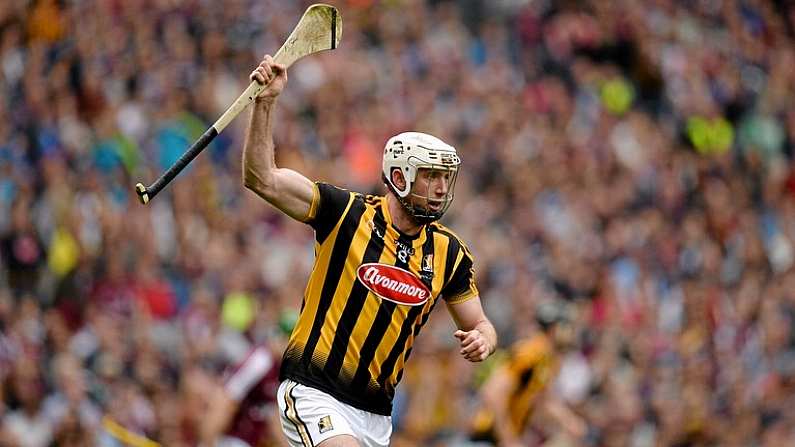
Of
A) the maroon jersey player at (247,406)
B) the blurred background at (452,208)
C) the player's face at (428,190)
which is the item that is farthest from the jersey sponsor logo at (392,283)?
the maroon jersey player at (247,406)

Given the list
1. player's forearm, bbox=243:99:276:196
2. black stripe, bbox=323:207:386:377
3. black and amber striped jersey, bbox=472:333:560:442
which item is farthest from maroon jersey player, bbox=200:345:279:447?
player's forearm, bbox=243:99:276:196

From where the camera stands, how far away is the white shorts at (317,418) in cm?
688

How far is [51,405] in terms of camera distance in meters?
11.4

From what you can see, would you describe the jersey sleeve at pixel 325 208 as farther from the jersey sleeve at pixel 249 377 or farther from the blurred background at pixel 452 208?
the jersey sleeve at pixel 249 377

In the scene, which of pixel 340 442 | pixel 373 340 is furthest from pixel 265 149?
pixel 340 442

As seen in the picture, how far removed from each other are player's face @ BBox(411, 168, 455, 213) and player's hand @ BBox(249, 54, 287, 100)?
2.68ft

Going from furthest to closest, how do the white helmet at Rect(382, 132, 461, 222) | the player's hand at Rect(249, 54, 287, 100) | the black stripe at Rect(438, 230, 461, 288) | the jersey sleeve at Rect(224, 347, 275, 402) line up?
the jersey sleeve at Rect(224, 347, 275, 402), the black stripe at Rect(438, 230, 461, 288), the white helmet at Rect(382, 132, 461, 222), the player's hand at Rect(249, 54, 287, 100)

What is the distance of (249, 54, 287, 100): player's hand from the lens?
6.60 meters

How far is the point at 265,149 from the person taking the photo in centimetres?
664

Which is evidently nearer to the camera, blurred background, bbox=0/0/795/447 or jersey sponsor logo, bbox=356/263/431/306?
jersey sponsor logo, bbox=356/263/431/306

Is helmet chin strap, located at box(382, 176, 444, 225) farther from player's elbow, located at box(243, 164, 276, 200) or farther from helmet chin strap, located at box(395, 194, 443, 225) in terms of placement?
player's elbow, located at box(243, 164, 276, 200)

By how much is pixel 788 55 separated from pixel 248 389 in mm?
12473

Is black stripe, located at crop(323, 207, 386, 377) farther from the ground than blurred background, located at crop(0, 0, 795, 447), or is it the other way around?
black stripe, located at crop(323, 207, 386, 377)

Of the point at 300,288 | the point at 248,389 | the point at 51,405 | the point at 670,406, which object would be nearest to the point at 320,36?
the point at 248,389
